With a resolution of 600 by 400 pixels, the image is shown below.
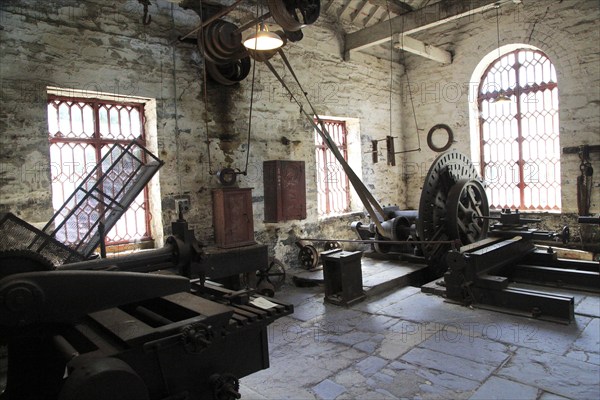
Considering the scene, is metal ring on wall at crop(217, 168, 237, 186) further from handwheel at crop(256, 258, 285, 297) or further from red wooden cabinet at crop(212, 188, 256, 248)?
handwheel at crop(256, 258, 285, 297)

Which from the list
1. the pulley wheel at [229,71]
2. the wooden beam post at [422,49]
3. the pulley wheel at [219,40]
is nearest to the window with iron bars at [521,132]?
the wooden beam post at [422,49]

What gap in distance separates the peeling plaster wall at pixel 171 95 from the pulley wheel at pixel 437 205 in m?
2.44

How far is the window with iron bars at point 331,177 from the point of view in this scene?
809 centimetres

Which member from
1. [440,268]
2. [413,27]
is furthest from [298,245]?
[413,27]

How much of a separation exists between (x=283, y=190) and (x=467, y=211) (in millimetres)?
2718

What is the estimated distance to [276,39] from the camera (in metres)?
4.31

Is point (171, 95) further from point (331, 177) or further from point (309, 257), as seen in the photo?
point (331, 177)

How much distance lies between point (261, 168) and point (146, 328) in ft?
17.0

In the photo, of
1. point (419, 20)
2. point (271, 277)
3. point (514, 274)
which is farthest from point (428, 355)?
point (419, 20)

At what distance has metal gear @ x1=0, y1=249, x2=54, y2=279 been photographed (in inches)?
70.6

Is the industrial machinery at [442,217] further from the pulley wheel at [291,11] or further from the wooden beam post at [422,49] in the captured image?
the wooden beam post at [422,49]

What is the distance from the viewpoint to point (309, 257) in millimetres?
6988

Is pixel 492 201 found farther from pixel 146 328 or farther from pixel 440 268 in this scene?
pixel 146 328

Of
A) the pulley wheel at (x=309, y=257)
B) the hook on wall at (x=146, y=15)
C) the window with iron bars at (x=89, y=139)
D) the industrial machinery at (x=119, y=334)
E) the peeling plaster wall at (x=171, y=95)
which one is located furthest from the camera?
the pulley wheel at (x=309, y=257)
